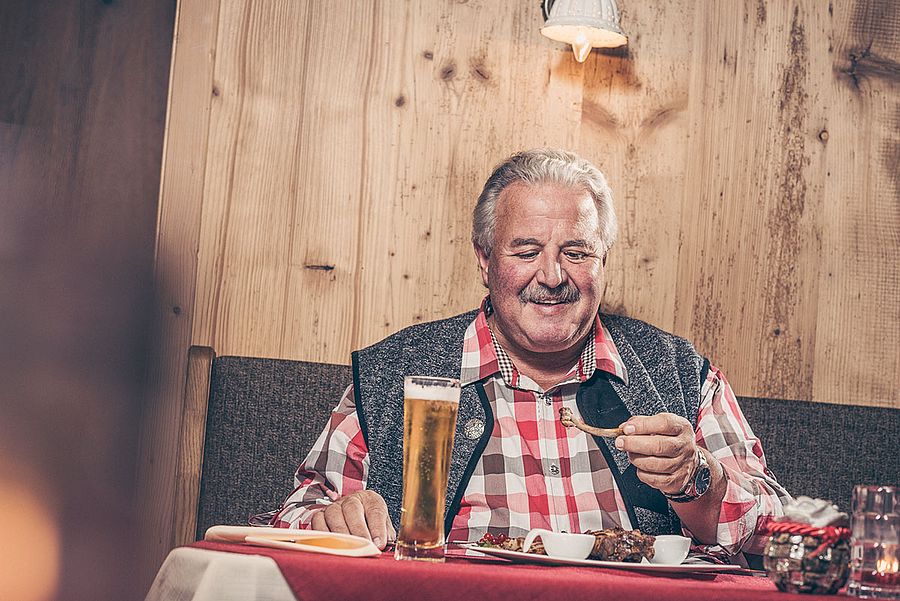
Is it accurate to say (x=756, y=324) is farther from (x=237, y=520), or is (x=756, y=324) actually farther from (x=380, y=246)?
(x=237, y=520)

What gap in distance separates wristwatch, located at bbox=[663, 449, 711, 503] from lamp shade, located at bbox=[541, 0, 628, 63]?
1.14 m

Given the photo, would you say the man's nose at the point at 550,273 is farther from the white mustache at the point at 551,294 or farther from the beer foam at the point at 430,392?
the beer foam at the point at 430,392

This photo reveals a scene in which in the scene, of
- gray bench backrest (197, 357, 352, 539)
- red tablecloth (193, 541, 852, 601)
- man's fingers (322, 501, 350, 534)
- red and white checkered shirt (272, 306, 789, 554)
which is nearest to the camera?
red tablecloth (193, 541, 852, 601)

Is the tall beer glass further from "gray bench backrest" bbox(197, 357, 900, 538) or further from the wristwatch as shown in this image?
"gray bench backrest" bbox(197, 357, 900, 538)

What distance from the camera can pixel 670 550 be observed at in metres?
1.21

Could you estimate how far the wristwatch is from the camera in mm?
1410

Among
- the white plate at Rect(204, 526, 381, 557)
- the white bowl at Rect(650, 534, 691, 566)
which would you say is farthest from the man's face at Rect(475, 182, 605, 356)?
the white plate at Rect(204, 526, 381, 557)

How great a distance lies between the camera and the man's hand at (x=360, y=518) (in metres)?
1.30

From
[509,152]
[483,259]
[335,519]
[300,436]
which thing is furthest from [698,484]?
[509,152]

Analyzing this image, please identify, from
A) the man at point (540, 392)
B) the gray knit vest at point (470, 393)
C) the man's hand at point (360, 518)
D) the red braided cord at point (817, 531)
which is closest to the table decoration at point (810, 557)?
the red braided cord at point (817, 531)

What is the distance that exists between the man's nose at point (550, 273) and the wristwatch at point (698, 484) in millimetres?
547

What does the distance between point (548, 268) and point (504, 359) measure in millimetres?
204

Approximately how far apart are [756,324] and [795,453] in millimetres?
379

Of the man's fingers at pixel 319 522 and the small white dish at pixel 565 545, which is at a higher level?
the small white dish at pixel 565 545
